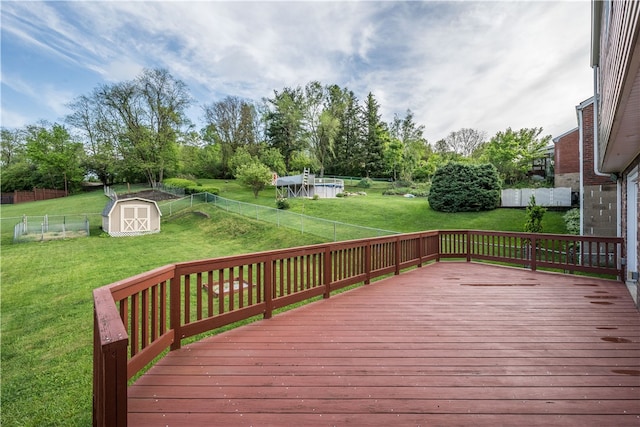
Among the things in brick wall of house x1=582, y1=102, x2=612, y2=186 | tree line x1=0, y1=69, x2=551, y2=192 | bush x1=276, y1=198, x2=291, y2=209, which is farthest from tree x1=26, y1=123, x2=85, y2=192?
brick wall of house x1=582, y1=102, x2=612, y2=186

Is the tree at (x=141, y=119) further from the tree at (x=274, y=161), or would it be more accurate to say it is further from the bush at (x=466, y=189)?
the bush at (x=466, y=189)

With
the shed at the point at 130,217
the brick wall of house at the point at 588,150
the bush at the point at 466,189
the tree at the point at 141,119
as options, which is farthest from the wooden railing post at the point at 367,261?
the tree at the point at 141,119

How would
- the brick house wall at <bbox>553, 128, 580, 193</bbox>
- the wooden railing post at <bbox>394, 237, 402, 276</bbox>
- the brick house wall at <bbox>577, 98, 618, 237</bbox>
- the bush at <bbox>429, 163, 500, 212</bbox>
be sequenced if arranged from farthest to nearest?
the bush at <bbox>429, 163, 500, 212</bbox> → the brick house wall at <bbox>553, 128, 580, 193</bbox> → the brick house wall at <bbox>577, 98, 618, 237</bbox> → the wooden railing post at <bbox>394, 237, 402, 276</bbox>

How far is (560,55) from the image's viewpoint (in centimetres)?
920

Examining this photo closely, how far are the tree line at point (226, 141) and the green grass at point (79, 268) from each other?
954cm

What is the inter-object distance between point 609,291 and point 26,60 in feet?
80.5

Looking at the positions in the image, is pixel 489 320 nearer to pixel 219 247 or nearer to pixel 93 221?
pixel 219 247

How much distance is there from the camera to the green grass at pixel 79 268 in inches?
122

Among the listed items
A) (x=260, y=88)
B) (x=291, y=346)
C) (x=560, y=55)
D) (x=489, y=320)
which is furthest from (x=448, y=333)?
(x=260, y=88)

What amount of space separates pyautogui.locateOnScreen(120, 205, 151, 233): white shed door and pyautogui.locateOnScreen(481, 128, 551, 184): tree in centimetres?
2356

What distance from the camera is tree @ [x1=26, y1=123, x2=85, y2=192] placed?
100 ft

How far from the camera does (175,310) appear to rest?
2.94 meters

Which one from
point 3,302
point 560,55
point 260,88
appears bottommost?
point 3,302

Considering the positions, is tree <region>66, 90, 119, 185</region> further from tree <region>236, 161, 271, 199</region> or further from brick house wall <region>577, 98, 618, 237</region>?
brick house wall <region>577, 98, 618, 237</region>
